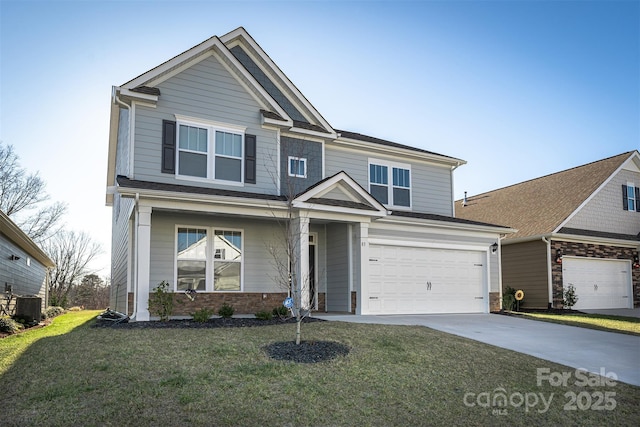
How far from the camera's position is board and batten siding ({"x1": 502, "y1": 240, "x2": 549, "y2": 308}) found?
2014cm

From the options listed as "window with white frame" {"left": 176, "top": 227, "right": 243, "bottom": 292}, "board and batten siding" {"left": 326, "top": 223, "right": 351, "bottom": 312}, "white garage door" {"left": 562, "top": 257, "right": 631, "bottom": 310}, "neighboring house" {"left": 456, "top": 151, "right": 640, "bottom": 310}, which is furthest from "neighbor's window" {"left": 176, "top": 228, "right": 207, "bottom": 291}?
"white garage door" {"left": 562, "top": 257, "right": 631, "bottom": 310}

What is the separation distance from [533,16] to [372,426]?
11.9 meters

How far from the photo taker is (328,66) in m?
14.0

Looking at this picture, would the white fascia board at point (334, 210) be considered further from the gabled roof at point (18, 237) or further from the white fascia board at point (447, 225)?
the gabled roof at point (18, 237)

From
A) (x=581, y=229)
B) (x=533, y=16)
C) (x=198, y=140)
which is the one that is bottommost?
(x=581, y=229)

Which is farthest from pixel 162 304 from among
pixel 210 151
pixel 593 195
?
pixel 593 195

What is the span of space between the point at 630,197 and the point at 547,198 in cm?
347

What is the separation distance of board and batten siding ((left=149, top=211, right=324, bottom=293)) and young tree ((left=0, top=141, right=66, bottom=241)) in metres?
27.4

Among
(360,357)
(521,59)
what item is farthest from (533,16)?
(360,357)

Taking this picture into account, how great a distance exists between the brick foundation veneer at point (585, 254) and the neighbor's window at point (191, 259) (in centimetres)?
1329

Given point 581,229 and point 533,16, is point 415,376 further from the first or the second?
point 581,229

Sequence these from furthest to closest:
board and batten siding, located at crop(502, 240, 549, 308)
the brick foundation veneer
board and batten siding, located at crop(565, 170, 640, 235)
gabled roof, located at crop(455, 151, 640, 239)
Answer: board and batten siding, located at crop(565, 170, 640, 235), gabled roof, located at crop(455, 151, 640, 239), board and batten siding, located at crop(502, 240, 549, 308), the brick foundation veneer

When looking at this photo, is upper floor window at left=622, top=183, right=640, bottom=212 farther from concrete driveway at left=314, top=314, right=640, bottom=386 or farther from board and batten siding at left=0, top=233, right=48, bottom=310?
board and batten siding at left=0, top=233, right=48, bottom=310

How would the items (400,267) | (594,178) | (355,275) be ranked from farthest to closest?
(594,178) → (400,267) → (355,275)
